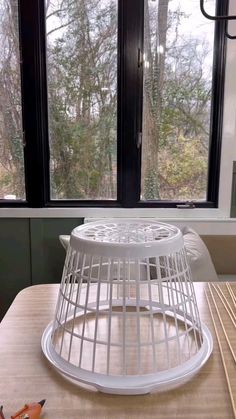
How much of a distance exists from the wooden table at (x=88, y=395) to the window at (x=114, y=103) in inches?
60.7

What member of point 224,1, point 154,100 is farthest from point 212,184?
point 224,1

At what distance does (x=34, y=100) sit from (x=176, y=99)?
90 cm

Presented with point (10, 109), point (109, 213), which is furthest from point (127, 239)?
point (10, 109)

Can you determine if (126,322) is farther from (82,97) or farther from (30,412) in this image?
(82,97)

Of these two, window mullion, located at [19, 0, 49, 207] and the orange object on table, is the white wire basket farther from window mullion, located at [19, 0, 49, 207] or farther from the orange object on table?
window mullion, located at [19, 0, 49, 207]

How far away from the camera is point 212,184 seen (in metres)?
2.25

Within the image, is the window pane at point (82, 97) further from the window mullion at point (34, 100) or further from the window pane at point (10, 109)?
the window pane at point (10, 109)

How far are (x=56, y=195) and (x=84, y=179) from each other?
Result: 22cm

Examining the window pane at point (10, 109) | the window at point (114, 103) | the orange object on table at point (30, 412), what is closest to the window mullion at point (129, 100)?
the window at point (114, 103)

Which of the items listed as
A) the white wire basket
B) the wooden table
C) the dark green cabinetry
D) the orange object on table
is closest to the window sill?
the dark green cabinetry

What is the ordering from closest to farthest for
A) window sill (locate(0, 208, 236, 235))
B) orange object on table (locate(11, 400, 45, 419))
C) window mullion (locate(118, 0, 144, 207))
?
1. orange object on table (locate(11, 400, 45, 419))
2. window mullion (locate(118, 0, 144, 207))
3. window sill (locate(0, 208, 236, 235))

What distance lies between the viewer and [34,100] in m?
2.14

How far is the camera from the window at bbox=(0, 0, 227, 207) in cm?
207

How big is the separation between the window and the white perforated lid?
4.60ft
